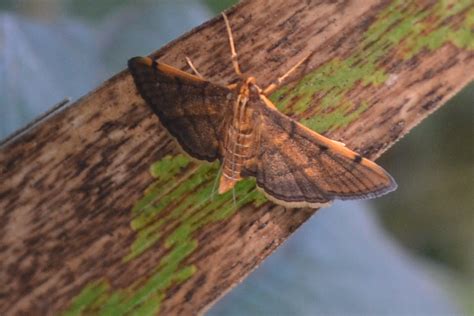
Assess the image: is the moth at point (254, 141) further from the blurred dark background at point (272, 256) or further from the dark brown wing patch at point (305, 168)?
the blurred dark background at point (272, 256)

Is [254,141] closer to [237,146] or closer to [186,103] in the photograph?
[237,146]

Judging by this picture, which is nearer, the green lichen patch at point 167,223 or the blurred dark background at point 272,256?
the green lichen patch at point 167,223

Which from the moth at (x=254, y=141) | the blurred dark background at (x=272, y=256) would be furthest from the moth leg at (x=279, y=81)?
the blurred dark background at (x=272, y=256)

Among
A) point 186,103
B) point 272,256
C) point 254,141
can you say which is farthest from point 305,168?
point 272,256

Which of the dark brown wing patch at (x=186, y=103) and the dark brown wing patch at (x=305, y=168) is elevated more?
the dark brown wing patch at (x=186, y=103)

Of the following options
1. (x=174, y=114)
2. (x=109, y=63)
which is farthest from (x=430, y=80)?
(x=109, y=63)

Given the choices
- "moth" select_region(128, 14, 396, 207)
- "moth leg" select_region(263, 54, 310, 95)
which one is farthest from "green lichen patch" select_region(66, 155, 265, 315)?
"moth leg" select_region(263, 54, 310, 95)
